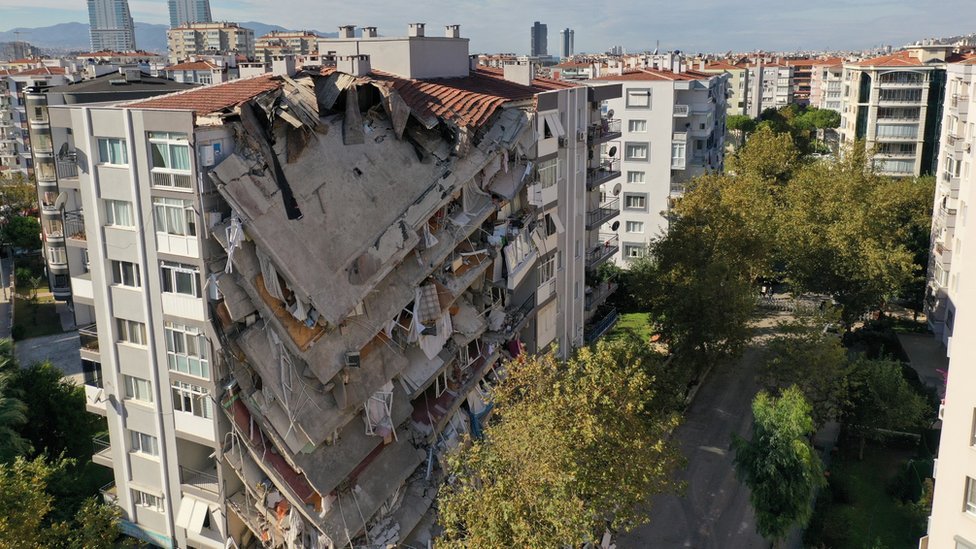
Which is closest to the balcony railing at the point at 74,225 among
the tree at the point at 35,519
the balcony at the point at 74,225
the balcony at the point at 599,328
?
the balcony at the point at 74,225

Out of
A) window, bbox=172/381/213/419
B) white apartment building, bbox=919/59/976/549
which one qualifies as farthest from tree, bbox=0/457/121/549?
white apartment building, bbox=919/59/976/549

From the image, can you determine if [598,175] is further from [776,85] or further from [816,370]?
[776,85]

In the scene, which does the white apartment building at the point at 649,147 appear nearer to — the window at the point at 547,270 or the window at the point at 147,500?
the window at the point at 547,270

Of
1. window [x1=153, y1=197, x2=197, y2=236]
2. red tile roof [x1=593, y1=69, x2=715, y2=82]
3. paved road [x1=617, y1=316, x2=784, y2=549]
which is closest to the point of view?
window [x1=153, y1=197, x2=197, y2=236]

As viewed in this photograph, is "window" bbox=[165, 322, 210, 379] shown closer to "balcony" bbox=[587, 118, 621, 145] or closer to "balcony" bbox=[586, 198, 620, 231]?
"balcony" bbox=[586, 198, 620, 231]

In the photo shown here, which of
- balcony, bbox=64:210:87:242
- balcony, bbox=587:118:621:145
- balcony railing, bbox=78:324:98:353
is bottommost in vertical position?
balcony railing, bbox=78:324:98:353
